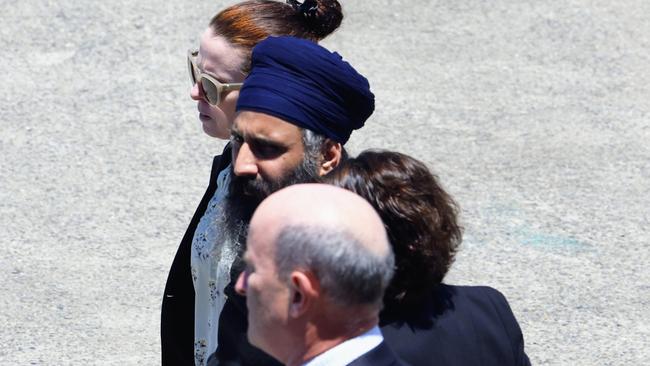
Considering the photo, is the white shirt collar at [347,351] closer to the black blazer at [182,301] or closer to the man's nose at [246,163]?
the man's nose at [246,163]

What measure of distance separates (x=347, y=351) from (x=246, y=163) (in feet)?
2.41

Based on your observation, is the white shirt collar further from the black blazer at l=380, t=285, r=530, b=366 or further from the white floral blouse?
the white floral blouse

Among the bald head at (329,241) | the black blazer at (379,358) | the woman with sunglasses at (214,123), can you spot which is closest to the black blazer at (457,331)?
the black blazer at (379,358)

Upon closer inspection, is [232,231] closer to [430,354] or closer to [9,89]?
[430,354]

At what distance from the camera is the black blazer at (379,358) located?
182cm

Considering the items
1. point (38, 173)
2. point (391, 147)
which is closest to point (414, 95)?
point (391, 147)

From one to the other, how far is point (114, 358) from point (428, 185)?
8.57 feet

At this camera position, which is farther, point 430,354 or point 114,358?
point 114,358

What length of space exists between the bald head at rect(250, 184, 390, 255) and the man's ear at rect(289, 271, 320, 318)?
0.26ft

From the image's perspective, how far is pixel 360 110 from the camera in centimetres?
256

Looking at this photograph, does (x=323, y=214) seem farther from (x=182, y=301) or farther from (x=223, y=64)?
(x=182, y=301)

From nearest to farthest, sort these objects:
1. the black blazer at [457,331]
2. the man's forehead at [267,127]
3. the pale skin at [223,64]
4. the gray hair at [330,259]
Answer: the gray hair at [330,259], the black blazer at [457,331], the man's forehead at [267,127], the pale skin at [223,64]

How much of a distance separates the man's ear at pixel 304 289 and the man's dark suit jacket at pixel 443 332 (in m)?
0.38

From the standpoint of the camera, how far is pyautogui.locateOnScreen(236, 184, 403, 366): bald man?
174cm
